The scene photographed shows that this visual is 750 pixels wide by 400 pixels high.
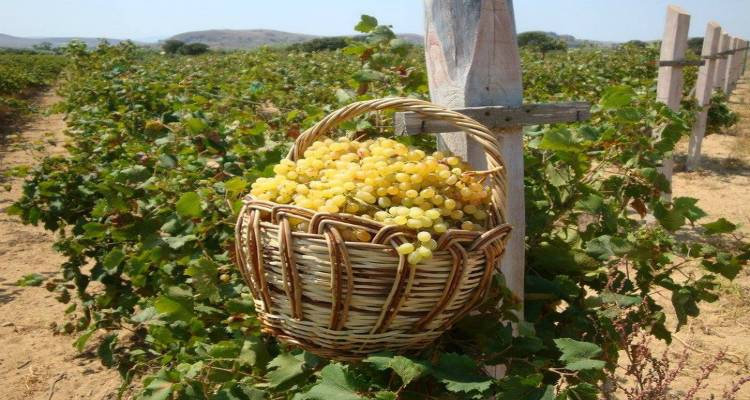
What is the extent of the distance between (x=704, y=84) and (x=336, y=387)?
735 centimetres

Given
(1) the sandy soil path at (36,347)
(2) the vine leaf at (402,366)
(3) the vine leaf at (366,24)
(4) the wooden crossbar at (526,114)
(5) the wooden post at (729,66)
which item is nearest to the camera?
(2) the vine leaf at (402,366)

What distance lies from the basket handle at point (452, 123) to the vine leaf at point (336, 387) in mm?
381

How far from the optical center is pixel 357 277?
1010mm

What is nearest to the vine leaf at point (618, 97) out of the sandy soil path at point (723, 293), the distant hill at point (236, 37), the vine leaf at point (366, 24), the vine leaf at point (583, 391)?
the sandy soil path at point (723, 293)

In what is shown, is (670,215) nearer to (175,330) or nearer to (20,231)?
(175,330)

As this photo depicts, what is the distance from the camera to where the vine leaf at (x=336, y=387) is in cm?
99

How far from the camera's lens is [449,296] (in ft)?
3.44

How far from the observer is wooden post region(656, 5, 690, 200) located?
15.8ft

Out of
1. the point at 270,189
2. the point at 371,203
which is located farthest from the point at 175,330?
the point at 371,203

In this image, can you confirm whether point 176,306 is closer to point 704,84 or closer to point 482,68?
point 482,68

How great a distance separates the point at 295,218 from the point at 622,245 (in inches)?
35.9

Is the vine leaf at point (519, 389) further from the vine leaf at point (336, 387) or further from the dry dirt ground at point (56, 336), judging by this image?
the dry dirt ground at point (56, 336)

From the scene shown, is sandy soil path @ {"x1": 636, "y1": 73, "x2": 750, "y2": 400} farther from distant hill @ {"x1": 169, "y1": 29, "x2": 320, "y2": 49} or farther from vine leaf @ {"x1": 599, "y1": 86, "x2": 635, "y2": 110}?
distant hill @ {"x1": 169, "y1": 29, "x2": 320, "y2": 49}

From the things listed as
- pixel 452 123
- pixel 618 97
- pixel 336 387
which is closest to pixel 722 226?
pixel 618 97
